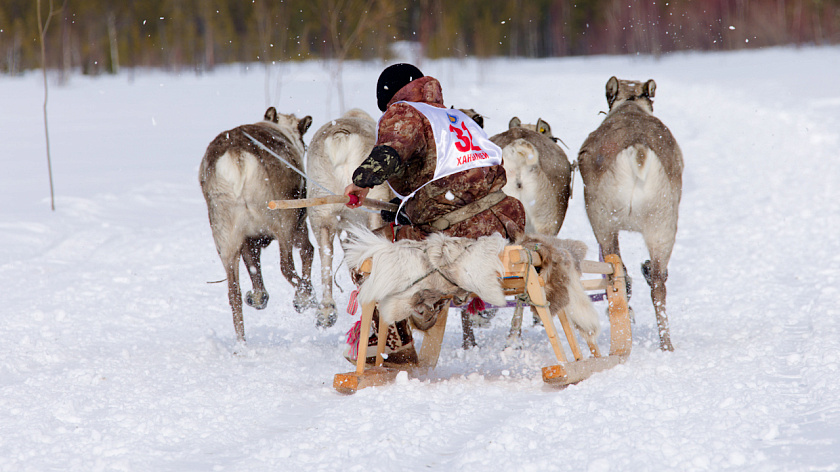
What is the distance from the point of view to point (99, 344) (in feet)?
16.8

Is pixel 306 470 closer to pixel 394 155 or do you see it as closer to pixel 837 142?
pixel 394 155

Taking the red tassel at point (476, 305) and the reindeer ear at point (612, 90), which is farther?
the reindeer ear at point (612, 90)

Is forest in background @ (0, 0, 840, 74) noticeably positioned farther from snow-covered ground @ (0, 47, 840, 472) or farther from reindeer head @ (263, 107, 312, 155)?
reindeer head @ (263, 107, 312, 155)

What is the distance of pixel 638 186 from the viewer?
516cm

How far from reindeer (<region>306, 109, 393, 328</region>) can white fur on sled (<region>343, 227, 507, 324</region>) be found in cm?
158

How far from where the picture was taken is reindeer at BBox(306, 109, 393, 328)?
17.6 ft

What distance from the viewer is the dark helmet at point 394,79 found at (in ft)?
13.8

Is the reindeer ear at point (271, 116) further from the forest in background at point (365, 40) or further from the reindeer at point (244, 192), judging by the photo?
the forest in background at point (365, 40)

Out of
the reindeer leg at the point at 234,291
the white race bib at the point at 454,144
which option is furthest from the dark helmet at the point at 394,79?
the reindeer leg at the point at 234,291

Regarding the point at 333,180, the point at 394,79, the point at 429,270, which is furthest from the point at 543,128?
the point at 429,270

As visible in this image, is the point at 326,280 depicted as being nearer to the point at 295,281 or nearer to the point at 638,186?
the point at 295,281

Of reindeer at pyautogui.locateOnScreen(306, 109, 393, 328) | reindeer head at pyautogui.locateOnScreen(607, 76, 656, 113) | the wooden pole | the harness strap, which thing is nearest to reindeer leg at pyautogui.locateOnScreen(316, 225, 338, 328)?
reindeer at pyautogui.locateOnScreen(306, 109, 393, 328)

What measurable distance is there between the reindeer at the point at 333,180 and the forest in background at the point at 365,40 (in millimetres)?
20601

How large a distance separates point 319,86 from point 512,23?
650 inches
